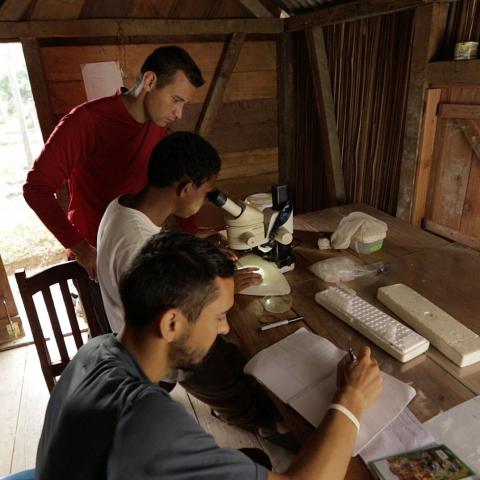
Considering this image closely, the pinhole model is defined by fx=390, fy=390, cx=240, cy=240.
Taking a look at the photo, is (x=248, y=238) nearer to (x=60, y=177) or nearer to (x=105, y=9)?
(x=60, y=177)

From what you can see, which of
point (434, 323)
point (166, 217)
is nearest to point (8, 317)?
point (166, 217)

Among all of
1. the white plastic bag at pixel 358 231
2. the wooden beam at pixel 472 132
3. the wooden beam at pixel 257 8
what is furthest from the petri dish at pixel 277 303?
the wooden beam at pixel 257 8

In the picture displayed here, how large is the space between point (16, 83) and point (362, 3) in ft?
13.4

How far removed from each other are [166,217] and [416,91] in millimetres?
1475

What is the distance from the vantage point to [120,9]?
7.77 ft

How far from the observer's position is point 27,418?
6.97 ft

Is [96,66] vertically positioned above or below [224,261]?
above

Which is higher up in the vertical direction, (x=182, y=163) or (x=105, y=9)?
(x=105, y=9)

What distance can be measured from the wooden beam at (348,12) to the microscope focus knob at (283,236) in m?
1.28

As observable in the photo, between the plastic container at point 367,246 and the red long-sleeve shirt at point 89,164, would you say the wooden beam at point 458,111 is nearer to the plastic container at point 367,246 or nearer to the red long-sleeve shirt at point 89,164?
the plastic container at point 367,246

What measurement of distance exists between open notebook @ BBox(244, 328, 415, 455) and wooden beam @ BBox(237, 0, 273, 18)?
235 centimetres

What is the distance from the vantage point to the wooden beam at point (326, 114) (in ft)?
8.55

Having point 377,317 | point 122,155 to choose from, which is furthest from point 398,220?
point 122,155

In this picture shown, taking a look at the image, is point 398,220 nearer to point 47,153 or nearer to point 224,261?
point 224,261
